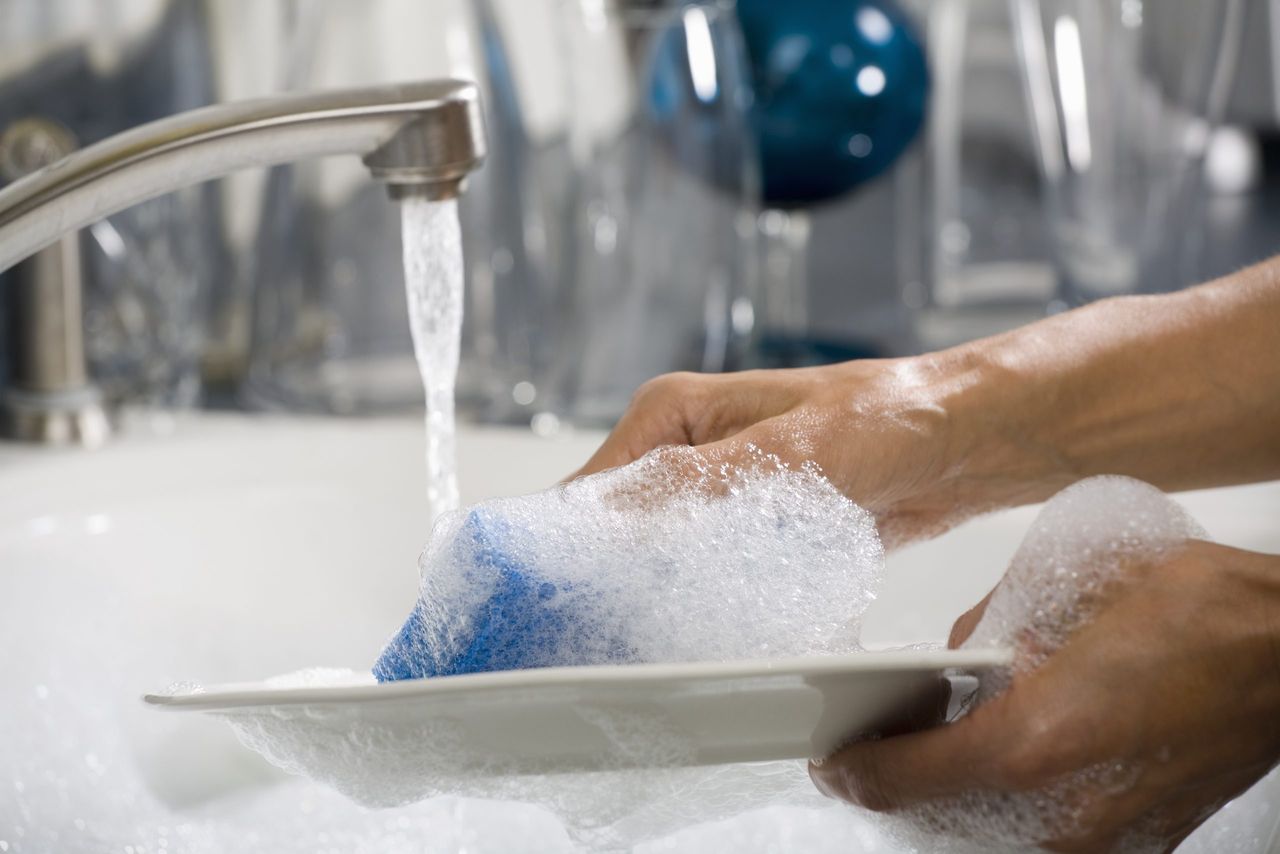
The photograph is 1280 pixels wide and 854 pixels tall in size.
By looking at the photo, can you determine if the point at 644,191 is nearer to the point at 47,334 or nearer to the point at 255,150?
the point at 47,334

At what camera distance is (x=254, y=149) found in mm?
518

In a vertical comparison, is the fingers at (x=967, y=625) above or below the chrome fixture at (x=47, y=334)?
below

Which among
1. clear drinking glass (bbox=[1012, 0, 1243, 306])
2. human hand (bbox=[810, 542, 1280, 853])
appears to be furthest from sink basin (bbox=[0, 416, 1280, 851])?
clear drinking glass (bbox=[1012, 0, 1243, 306])

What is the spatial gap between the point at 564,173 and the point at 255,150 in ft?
1.66

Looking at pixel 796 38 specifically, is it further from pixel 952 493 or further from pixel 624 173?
pixel 952 493

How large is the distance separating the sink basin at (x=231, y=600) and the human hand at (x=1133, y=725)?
21 cm

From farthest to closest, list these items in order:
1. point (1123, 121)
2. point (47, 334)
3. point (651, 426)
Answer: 1. point (1123, 121)
2. point (47, 334)
3. point (651, 426)

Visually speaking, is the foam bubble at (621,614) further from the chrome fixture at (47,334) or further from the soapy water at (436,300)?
the chrome fixture at (47,334)

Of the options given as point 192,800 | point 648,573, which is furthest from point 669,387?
point 192,800

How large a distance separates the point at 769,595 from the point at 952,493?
16cm

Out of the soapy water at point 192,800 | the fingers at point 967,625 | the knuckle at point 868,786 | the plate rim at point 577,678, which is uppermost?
the plate rim at point 577,678

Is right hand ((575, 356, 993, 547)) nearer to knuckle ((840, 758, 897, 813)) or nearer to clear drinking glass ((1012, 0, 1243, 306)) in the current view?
knuckle ((840, 758, 897, 813))

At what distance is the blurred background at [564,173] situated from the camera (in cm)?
100

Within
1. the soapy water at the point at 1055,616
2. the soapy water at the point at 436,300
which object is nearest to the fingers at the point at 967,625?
the soapy water at the point at 1055,616
